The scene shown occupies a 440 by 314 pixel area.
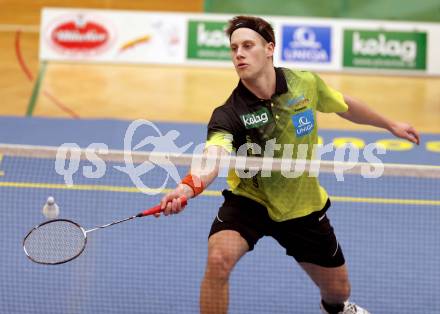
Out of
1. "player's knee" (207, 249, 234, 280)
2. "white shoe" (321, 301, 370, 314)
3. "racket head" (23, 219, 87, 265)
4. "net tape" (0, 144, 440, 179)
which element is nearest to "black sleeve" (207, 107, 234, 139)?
"net tape" (0, 144, 440, 179)

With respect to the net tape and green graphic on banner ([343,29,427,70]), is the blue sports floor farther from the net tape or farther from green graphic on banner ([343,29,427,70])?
green graphic on banner ([343,29,427,70])

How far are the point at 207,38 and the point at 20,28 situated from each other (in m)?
3.37

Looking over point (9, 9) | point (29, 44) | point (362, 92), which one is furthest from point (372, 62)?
point (9, 9)

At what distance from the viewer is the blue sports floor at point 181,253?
7480 millimetres

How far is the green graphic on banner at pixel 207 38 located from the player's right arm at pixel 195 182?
25.9 ft

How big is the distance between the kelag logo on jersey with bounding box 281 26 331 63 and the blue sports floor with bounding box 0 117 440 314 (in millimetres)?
3223

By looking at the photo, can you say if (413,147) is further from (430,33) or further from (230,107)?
(230,107)

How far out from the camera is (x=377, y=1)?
45.3 ft

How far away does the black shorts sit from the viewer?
231 inches

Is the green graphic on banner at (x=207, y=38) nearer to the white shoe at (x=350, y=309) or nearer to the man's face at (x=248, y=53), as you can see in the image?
the white shoe at (x=350, y=309)

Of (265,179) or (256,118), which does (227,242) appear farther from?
(256,118)

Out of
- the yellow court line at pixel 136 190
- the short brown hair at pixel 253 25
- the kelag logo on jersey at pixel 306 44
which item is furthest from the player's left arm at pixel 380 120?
the kelag logo on jersey at pixel 306 44

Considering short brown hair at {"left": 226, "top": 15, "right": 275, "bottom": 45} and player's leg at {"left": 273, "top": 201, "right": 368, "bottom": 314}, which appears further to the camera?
player's leg at {"left": 273, "top": 201, "right": 368, "bottom": 314}

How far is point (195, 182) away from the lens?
539 cm
